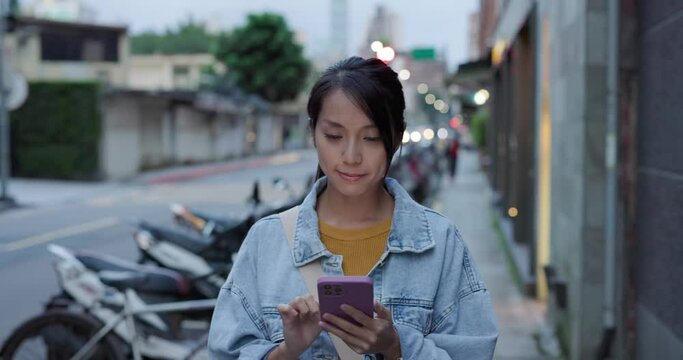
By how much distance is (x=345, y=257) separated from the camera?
2.23 metres

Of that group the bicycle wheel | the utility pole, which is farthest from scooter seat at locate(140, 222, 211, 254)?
the utility pole

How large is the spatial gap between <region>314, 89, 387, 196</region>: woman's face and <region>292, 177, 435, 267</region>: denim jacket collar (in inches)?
4.0

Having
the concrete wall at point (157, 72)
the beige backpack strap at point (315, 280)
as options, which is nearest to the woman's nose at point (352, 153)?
the beige backpack strap at point (315, 280)

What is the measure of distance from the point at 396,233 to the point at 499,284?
28.4ft

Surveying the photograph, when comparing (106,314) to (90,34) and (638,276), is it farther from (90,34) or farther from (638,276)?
(90,34)

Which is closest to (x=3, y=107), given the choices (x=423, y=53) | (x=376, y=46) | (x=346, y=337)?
(x=423, y=53)

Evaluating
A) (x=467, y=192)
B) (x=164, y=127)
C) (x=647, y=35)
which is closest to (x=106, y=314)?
(x=647, y=35)

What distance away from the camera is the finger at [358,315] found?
1.93 m

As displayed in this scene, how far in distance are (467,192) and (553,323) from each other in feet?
64.8

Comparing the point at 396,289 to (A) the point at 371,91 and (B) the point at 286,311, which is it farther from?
(A) the point at 371,91

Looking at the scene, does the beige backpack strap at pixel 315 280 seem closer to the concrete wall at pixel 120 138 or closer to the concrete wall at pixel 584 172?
the concrete wall at pixel 584 172

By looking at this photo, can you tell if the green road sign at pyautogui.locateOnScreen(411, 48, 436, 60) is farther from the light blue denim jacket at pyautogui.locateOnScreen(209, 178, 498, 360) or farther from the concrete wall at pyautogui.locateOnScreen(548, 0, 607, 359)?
the light blue denim jacket at pyautogui.locateOnScreen(209, 178, 498, 360)

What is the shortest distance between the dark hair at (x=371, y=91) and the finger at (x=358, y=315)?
46cm

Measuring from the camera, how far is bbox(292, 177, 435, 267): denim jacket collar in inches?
86.7
